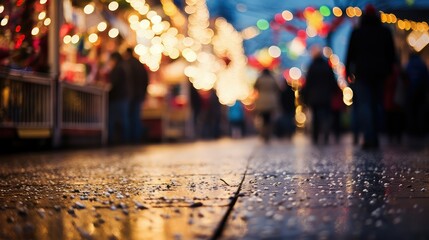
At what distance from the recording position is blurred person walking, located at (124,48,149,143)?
14.7 meters

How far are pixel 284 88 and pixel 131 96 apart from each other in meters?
7.49

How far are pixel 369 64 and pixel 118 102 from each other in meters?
6.82

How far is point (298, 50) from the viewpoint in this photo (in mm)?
32469

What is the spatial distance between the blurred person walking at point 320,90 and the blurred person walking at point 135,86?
372 centimetres

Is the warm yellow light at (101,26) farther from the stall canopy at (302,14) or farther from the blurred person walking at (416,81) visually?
the stall canopy at (302,14)

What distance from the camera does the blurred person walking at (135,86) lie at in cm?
1474

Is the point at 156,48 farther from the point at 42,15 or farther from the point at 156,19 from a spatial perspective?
the point at 42,15

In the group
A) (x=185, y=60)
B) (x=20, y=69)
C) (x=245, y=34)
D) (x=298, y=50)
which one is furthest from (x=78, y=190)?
(x=245, y=34)

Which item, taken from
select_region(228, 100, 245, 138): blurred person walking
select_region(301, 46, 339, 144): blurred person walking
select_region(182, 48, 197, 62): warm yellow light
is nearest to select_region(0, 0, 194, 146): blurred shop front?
select_region(182, 48, 197, 62): warm yellow light

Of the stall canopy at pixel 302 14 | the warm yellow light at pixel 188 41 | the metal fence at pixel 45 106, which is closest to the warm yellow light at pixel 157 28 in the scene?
the metal fence at pixel 45 106

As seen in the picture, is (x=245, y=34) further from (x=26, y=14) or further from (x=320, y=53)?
(x=26, y=14)

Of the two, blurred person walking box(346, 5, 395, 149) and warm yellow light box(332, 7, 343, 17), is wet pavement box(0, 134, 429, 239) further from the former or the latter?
warm yellow light box(332, 7, 343, 17)

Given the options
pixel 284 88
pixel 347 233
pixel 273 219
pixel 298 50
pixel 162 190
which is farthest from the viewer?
pixel 298 50

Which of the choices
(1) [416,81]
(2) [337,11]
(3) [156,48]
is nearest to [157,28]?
(3) [156,48]
